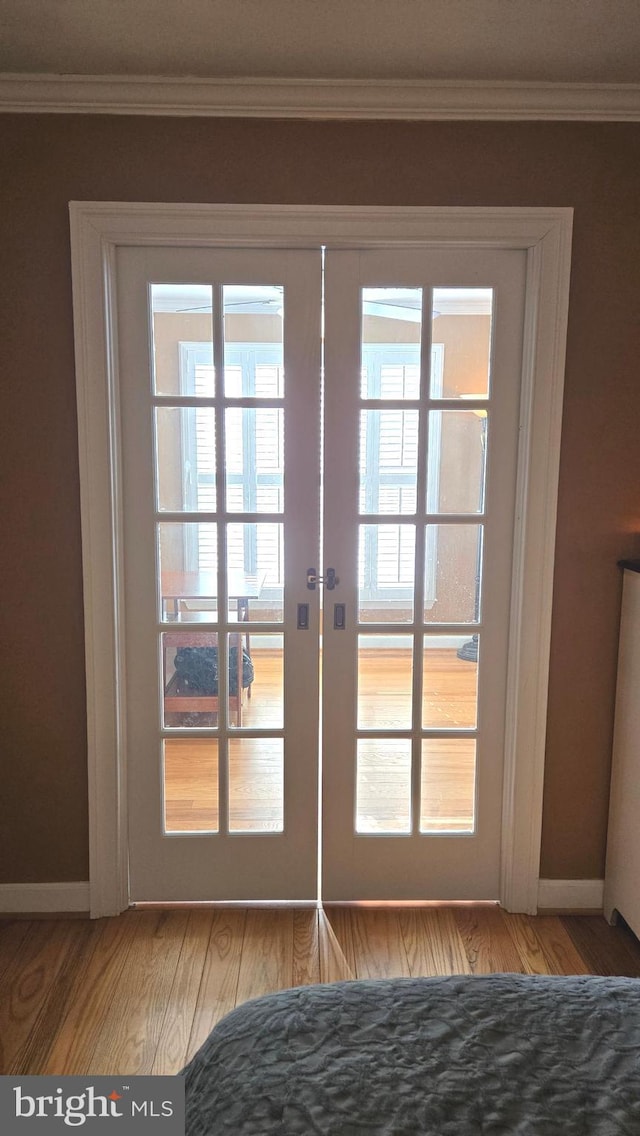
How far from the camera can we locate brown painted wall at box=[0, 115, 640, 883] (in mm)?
2109

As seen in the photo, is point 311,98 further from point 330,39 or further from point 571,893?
point 571,893

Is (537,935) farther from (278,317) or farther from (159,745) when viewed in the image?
(278,317)

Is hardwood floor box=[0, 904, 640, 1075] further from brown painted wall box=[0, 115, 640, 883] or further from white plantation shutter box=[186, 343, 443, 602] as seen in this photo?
white plantation shutter box=[186, 343, 443, 602]

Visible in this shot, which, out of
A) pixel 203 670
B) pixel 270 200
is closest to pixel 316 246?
pixel 270 200

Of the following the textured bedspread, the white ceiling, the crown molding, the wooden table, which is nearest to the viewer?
the textured bedspread

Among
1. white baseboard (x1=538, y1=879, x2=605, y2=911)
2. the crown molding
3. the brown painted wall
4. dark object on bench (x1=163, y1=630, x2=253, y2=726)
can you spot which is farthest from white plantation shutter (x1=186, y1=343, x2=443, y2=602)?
white baseboard (x1=538, y1=879, x2=605, y2=911)

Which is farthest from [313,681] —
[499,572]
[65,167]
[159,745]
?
[65,167]

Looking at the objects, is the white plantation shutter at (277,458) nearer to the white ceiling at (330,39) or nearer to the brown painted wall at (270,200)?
the brown painted wall at (270,200)

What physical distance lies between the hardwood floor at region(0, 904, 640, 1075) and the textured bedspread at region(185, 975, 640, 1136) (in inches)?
37.7

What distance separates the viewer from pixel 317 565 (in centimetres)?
232

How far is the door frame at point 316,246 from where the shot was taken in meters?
2.13

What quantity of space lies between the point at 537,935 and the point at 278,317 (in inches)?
80.1

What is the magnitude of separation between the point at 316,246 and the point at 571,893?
7.09 feet

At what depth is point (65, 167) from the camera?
6.91 feet
